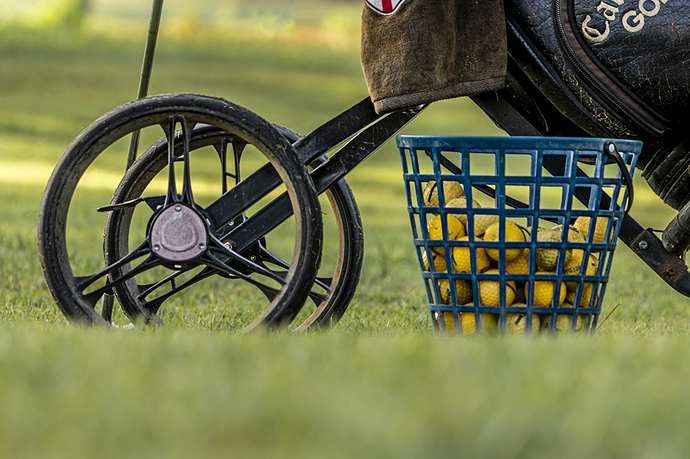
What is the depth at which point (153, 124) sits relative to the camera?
1.92m

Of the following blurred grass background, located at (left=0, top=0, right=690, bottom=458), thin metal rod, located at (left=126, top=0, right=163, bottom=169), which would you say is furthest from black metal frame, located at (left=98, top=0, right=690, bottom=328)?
thin metal rod, located at (left=126, top=0, right=163, bottom=169)

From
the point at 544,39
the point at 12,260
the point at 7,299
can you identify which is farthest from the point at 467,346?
the point at 12,260

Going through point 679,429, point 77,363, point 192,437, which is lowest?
point 679,429

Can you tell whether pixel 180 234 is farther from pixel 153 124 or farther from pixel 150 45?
pixel 150 45

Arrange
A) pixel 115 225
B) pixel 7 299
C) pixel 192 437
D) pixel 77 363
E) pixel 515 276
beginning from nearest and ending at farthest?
1. pixel 192 437
2. pixel 77 363
3. pixel 515 276
4. pixel 115 225
5. pixel 7 299

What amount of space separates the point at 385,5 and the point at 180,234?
0.83 meters

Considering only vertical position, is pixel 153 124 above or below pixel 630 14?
above

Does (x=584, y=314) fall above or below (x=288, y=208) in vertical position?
below

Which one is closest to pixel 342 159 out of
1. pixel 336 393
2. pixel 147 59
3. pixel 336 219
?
pixel 336 219

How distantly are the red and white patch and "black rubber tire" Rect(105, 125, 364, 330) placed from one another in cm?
55

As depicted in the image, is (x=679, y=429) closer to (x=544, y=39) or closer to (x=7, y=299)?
(x=544, y=39)

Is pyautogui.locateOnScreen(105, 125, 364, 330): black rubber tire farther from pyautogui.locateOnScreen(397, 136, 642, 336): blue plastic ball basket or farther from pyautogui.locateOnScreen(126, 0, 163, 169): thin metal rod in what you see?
pyautogui.locateOnScreen(397, 136, 642, 336): blue plastic ball basket

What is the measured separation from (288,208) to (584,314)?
0.90m

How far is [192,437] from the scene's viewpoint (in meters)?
1.10
